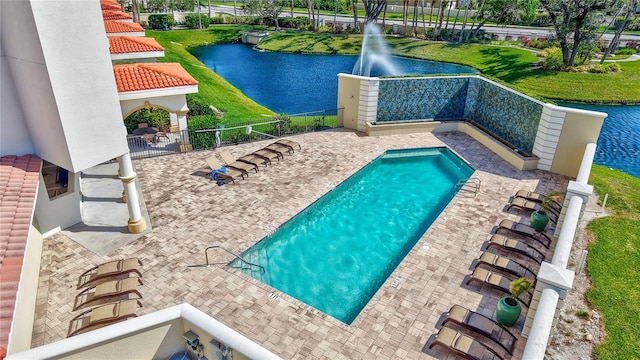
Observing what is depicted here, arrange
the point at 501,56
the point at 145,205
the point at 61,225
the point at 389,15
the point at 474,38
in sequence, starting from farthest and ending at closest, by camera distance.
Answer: the point at 389,15 < the point at 474,38 < the point at 501,56 < the point at 145,205 < the point at 61,225

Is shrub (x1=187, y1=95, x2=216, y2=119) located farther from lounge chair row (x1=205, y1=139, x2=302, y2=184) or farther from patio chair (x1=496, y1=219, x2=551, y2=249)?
patio chair (x1=496, y1=219, x2=551, y2=249)

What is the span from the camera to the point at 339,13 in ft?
311

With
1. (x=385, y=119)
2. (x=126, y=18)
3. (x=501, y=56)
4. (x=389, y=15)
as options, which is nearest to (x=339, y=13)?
(x=389, y=15)

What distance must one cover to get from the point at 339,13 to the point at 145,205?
87733 millimetres

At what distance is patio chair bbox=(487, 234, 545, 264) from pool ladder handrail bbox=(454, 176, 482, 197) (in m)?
4.14

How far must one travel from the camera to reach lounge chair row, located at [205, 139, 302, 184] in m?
18.8

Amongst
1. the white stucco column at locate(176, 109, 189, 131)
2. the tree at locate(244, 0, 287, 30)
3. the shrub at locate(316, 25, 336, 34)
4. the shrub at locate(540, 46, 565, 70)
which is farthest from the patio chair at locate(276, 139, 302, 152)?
the tree at locate(244, 0, 287, 30)

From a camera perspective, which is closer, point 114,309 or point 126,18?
point 114,309

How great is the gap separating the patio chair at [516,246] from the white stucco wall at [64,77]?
1278 centimetres

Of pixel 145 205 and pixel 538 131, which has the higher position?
pixel 538 131

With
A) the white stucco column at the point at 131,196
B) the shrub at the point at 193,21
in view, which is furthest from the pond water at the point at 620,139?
the shrub at the point at 193,21

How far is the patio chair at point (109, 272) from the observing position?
12.3 metres

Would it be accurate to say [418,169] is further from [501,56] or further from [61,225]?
[501,56]

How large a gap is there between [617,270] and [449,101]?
546 inches
